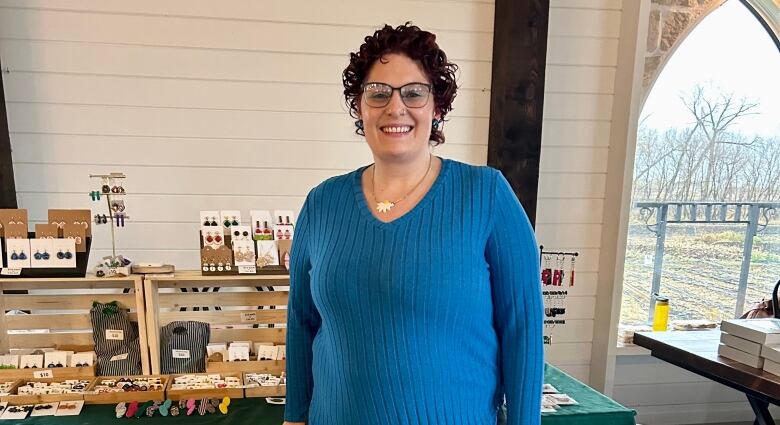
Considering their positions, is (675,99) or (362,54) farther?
(675,99)

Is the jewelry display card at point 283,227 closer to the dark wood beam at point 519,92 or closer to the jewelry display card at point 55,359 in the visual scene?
the jewelry display card at point 55,359

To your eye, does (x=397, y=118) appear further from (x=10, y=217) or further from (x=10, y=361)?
(x=10, y=361)

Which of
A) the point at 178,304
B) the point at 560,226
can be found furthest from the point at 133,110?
the point at 560,226

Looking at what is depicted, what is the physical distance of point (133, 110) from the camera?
6.73 ft

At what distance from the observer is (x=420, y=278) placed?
0.91 metres

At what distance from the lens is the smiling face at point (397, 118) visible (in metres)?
0.95

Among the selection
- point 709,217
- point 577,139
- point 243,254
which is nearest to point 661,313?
point 709,217

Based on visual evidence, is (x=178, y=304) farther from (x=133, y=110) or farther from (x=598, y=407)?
(x=598, y=407)

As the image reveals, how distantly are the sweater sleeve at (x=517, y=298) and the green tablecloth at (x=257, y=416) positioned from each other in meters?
0.65

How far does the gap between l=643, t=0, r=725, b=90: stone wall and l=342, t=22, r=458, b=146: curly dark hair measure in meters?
1.82

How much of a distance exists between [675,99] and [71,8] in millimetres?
2740

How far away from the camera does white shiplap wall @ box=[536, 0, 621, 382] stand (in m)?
2.25

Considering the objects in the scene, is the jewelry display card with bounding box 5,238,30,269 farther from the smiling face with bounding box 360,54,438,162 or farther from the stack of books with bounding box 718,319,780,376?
the stack of books with bounding box 718,319,780,376

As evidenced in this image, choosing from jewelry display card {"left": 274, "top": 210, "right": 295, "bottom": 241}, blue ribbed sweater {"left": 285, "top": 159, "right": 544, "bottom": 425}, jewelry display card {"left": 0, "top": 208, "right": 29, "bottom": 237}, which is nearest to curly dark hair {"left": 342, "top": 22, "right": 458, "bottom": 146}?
blue ribbed sweater {"left": 285, "top": 159, "right": 544, "bottom": 425}
